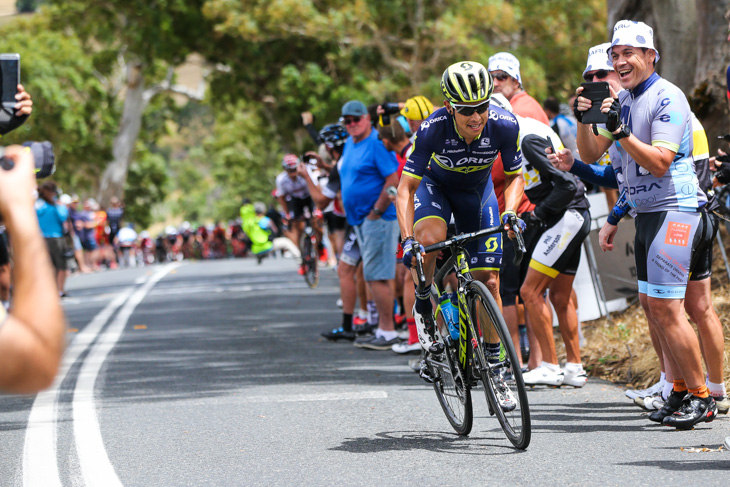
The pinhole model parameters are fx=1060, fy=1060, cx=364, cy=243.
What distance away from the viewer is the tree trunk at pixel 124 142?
50250 mm

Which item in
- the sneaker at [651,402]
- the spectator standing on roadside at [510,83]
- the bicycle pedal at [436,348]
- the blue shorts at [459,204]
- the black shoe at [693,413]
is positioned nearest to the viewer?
the black shoe at [693,413]

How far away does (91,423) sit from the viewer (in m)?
6.70

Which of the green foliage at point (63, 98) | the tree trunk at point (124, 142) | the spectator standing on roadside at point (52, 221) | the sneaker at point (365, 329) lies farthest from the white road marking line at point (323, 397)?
the tree trunk at point (124, 142)

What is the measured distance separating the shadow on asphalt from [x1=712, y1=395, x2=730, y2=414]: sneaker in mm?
1317

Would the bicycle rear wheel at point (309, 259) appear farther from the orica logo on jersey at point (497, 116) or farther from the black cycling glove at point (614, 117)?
the black cycling glove at point (614, 117)

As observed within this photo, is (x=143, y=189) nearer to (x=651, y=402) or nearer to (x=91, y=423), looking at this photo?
(x=91, y=423)

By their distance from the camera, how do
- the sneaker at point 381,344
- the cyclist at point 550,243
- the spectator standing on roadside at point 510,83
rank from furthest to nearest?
the sneaker at point 381,344 < the spectator standing on roadside at point 510,83 < the cyclist at point 550,243

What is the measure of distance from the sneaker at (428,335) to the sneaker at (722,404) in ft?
5.36

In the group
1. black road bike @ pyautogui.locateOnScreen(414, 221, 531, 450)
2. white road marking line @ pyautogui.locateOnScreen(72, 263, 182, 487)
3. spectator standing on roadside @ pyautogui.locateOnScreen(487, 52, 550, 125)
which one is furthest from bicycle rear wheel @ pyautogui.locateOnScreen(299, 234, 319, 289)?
black road bike @ pyautogui.locateOnScreen(414, 221, 531, 450)

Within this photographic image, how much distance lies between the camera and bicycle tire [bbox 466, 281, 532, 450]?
520 centimetres

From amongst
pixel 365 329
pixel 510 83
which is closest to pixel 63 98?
pixel 365 329

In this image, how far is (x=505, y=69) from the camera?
7953 millimetres

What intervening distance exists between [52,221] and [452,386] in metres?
13.8

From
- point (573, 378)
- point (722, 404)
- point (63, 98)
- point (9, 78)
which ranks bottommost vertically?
point (573, 378)
